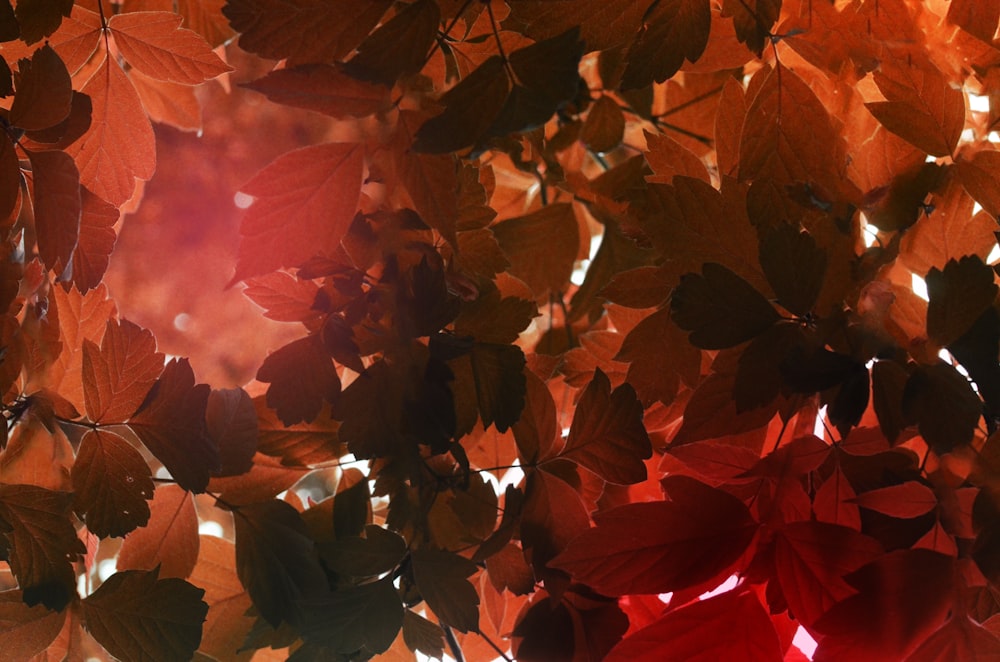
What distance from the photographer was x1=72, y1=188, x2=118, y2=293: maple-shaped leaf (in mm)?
306

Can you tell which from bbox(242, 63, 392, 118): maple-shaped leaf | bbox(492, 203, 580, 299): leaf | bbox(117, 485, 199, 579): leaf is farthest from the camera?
bbox(492, 203, 580, 299): leaf

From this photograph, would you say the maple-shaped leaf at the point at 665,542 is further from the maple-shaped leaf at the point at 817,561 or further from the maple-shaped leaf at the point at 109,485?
the maple-shaped leaf at the point at 109,485

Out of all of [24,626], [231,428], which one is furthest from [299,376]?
[24,626]

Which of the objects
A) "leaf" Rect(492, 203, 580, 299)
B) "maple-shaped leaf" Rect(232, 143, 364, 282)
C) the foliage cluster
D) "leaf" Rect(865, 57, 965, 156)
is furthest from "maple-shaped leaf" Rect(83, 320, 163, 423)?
"leaf" Rect(865, 57, 965, 156)

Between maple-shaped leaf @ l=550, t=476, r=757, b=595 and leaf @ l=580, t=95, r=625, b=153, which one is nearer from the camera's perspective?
maple-shaped leaf @ l=550, t=476, r=757, b=595

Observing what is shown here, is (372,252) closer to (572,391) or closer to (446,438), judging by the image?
(446,438)

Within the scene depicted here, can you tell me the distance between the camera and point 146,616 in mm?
314

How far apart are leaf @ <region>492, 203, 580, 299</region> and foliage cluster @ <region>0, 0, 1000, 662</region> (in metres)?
0.09

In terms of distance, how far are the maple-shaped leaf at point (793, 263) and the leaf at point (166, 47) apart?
231 mm

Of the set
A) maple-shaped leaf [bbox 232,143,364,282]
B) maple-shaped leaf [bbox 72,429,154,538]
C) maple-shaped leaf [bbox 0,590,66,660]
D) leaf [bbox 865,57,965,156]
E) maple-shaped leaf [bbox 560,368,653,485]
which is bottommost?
maple-shaped leaf [bbox 0,590,66,660]

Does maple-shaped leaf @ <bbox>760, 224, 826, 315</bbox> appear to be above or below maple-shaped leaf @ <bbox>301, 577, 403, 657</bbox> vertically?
above

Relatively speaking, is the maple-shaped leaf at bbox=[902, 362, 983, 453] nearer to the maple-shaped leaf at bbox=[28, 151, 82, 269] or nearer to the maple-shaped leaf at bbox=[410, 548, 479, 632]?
the maple-shaped leaf at bbox=[410, 548, 479, 632]

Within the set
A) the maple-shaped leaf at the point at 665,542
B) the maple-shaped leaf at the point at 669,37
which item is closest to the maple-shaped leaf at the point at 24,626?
the maple-shaped leaf at the point at 665,542

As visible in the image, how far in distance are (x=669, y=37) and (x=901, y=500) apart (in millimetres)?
190
